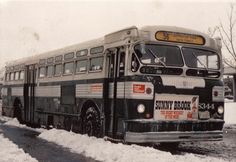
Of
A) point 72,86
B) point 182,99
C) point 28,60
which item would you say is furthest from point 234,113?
point 182,99

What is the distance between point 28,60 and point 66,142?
848cm

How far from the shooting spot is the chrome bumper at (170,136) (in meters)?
11.6

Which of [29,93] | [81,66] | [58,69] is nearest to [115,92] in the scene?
[81,66]

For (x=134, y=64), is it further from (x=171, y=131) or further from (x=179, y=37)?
(x=171, y=131)

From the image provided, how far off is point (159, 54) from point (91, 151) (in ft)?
9.50

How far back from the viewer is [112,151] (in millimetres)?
11211

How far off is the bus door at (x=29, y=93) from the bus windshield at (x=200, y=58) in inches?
381

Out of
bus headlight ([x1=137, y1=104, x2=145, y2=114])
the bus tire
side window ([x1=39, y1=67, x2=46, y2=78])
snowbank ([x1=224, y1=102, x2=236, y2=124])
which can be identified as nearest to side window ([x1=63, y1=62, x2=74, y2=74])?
the bus tire

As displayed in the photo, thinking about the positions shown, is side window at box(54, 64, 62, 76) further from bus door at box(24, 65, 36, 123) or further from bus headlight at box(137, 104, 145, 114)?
bus headlight at box(137, 104, 145, 114)

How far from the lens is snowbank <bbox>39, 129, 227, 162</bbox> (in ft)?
32.7

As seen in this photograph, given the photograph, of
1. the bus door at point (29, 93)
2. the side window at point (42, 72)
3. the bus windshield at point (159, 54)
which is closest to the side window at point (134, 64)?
the bus windshield at point (159, 54)

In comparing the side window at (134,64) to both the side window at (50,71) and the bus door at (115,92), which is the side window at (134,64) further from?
the side window at (50,71)

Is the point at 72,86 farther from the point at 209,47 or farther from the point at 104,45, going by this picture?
the point at 209,47

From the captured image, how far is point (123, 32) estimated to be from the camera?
1249cm
